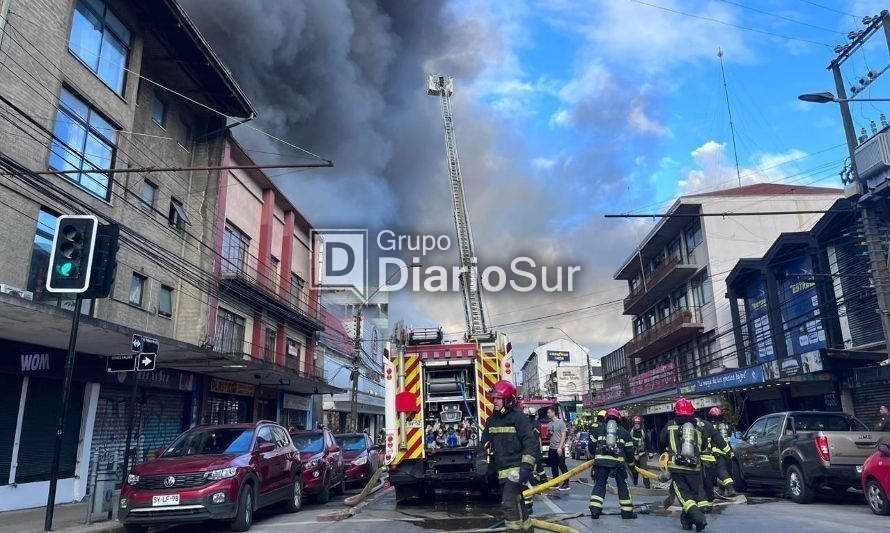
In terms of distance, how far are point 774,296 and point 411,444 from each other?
1878 cm

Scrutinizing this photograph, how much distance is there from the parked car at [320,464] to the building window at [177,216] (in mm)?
9590

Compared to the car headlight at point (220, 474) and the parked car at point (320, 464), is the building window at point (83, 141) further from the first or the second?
the car headlight at point (220, 474)

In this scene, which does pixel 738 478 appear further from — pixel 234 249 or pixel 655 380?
pixel 655 380

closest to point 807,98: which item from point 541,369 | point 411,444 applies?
point 411,444

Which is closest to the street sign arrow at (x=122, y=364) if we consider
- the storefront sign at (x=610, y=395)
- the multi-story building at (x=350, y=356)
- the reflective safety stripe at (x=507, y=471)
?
the reflective safety stripe at (x=507, y=471)

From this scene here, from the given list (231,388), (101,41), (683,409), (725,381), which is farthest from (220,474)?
(725,381)

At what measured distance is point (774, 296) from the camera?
23.6 m

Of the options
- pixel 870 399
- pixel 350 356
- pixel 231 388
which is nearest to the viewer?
pixel 870 399

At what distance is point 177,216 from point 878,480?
64.8ft

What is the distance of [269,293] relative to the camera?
2561cm

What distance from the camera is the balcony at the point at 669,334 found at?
106 feet

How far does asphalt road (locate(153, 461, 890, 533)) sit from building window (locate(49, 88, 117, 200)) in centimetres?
949

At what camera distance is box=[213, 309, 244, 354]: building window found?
72.5 feet

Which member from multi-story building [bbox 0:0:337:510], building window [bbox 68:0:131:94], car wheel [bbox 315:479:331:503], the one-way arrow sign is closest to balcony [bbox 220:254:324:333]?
multi-story building [bbox 0:0:337:510]
